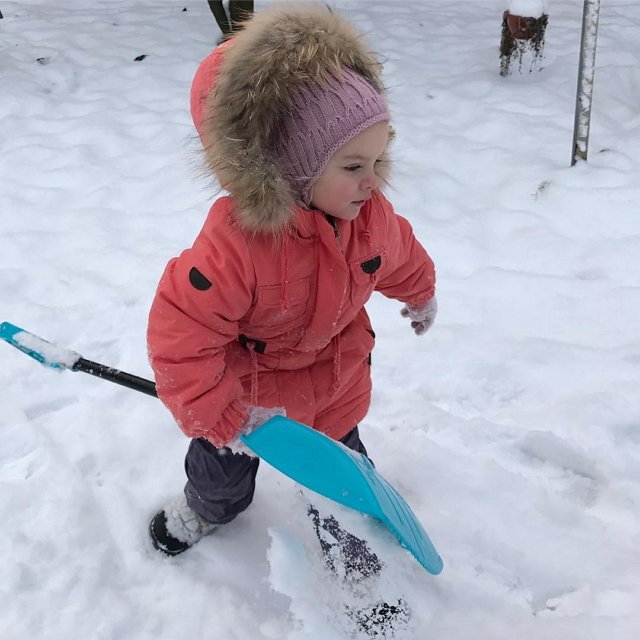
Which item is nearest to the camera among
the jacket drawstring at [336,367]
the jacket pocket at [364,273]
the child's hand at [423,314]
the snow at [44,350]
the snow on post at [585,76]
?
the jacket pocket at [364,273]

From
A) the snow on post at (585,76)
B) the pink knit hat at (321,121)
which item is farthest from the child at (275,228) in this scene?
the snow on post at (585,76)

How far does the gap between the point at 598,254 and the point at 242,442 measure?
82.6 inches

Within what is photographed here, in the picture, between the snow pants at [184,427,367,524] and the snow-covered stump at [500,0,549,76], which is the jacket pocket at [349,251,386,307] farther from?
the snow-covered stump at [500,0,549,76]

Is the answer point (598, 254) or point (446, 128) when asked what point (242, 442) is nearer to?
point (598, 254)

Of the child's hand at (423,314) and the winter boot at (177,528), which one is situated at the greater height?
the child's hand at (423,314)

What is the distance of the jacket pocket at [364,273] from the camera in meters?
1.43

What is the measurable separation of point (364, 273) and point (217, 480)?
2.01ft

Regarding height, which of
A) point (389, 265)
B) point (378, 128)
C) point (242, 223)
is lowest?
point (389, 265)

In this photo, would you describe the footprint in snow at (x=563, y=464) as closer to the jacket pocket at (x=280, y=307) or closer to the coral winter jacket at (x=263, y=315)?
the coral winter jacket at (x=263, y=315)

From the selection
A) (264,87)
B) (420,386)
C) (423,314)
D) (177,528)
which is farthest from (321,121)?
(420,386)

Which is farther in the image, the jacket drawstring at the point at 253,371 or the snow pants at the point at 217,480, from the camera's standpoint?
the snow pants at the point at 217,480

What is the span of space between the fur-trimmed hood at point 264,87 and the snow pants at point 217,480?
600mm

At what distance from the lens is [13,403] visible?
2.18 m

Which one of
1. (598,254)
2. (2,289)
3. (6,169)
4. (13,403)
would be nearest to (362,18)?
(6,169)
